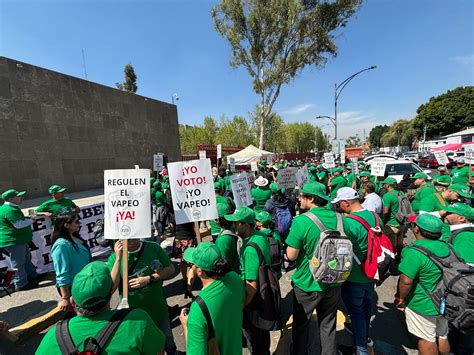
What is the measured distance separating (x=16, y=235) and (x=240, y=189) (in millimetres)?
4187

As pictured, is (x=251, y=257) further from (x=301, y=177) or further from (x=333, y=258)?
(x=301, y=177)

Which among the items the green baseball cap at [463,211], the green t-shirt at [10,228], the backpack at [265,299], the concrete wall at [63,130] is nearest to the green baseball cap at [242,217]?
the backpack at [265,299]

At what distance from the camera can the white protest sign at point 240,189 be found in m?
4.67

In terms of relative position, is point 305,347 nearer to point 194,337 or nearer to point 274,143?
point 194,337

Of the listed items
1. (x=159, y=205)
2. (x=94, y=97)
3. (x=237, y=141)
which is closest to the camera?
(x=159, y=205)

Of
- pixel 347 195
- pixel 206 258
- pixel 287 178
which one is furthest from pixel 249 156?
pixel 206 258

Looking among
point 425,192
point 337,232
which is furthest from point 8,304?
point 425,192

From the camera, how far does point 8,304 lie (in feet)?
14.1

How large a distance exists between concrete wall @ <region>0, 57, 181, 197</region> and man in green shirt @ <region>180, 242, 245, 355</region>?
1400 centimetres

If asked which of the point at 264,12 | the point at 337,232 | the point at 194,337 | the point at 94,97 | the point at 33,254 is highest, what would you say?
the point at 264,12

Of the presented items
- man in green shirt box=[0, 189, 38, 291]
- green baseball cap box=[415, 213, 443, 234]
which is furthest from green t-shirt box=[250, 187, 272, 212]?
man in green shirt box=[0, 189, 38, 291]

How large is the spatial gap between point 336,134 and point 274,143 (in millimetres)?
32334

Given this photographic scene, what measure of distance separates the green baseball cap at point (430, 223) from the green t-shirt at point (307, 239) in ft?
2.54

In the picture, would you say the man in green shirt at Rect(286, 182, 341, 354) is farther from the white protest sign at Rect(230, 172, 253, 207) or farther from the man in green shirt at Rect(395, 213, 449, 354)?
the white protest sign at Rect(230, 172, 253, 207)
